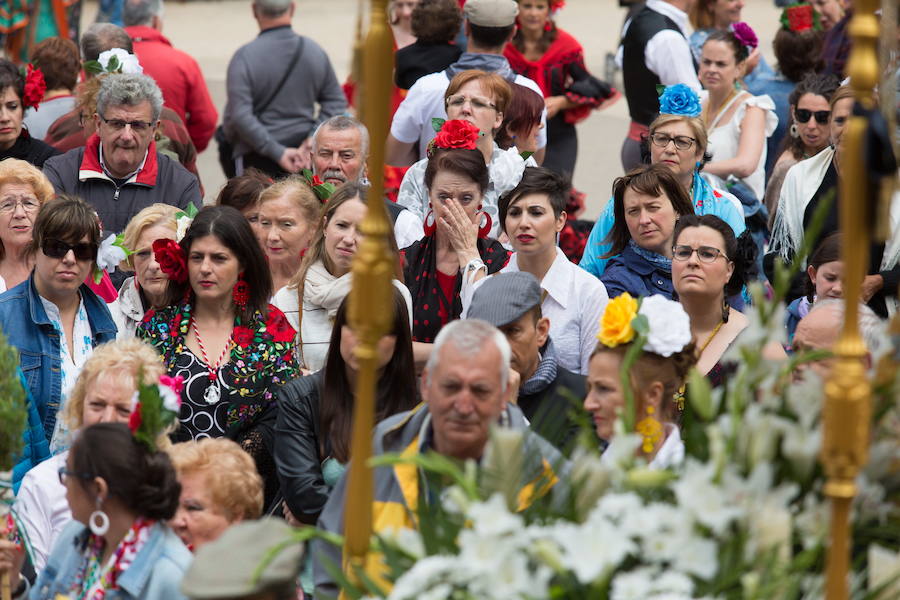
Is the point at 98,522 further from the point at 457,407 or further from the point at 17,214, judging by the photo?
the point at 17,214

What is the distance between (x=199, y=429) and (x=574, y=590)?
261cm

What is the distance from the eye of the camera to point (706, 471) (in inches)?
92.7

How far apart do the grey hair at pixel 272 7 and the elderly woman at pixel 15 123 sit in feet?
6.58

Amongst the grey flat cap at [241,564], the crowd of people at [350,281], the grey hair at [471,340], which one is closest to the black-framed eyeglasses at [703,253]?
the crowd of people at [350,281]

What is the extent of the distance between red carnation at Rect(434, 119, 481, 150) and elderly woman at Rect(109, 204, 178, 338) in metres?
1.18

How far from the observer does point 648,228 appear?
562cm

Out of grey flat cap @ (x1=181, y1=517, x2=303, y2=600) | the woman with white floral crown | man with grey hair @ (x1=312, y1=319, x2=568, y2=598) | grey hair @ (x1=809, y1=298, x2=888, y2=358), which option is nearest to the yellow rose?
the woman with white floral crown

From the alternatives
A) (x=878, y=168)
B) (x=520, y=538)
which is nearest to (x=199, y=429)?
(x=520, y=538)

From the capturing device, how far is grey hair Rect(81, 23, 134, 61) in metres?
7.91

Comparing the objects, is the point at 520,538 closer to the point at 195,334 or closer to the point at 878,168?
the point at 878,168

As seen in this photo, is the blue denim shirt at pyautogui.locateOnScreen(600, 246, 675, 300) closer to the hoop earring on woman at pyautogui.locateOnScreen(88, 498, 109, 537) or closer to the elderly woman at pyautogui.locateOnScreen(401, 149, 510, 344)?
the elderly woman at pyautogui.locateOnScreen(401, 149, 510, 344)

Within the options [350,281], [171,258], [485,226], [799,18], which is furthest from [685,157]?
[799,18]

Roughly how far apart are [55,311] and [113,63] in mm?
2522

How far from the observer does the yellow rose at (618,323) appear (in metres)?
3.72
